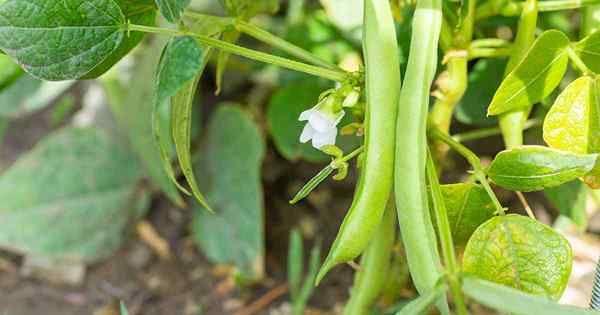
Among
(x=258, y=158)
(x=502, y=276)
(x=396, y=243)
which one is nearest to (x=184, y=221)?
(x=258, y=158)

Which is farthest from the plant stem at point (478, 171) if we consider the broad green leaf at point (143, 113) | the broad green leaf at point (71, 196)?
the broad green leaf at point (71, 196)

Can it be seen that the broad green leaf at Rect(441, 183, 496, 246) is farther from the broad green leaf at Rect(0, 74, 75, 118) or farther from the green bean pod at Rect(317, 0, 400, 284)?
the broad green leaf at Rect(0, 74, 75, 118)

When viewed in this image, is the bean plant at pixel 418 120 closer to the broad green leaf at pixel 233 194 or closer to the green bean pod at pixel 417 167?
the green bean pod at pixel 417 167

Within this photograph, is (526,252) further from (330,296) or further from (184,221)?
(184,221)

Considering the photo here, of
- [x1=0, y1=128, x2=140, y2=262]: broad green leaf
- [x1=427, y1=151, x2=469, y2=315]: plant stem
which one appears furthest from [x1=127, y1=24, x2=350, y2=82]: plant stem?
[x1=0, y1=128, x2=140, y2=262]: broad green leaf

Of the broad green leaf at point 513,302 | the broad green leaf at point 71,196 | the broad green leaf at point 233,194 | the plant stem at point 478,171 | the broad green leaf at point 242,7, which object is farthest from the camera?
the broad green leaf at point 71,196
